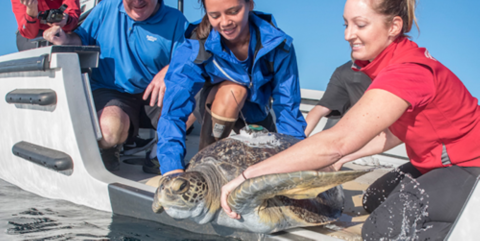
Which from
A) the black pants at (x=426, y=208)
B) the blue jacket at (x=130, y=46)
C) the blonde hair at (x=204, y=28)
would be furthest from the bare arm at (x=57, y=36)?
the black pants at (x=426, y=208)

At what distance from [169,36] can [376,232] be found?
185cm

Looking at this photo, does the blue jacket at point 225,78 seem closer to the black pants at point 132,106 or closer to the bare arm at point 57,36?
the black pants at point 132,106

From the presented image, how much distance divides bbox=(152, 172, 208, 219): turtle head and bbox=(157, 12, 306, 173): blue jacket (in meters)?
0.31

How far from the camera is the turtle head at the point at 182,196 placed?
133cm

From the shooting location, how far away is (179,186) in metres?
1.32

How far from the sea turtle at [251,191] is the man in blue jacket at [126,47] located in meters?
0.92

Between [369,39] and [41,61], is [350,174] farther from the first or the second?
[41,61]

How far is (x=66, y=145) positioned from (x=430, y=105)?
1880 millimetres

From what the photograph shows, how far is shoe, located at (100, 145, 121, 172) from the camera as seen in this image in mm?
2322

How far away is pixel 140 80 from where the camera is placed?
2.46 meters

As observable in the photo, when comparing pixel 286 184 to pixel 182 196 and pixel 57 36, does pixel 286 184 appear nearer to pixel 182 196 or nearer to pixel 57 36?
pixel 182 196

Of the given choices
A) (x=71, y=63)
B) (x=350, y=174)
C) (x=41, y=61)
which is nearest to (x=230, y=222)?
(x=350, y=174)

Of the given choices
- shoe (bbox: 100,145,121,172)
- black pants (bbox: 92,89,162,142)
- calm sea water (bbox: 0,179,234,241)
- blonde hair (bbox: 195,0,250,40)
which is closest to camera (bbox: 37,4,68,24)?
black pants (bbox: 92,89,162,142)

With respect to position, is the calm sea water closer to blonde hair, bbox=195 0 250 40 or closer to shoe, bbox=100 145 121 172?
shoe, bbox=100 145 121 172
